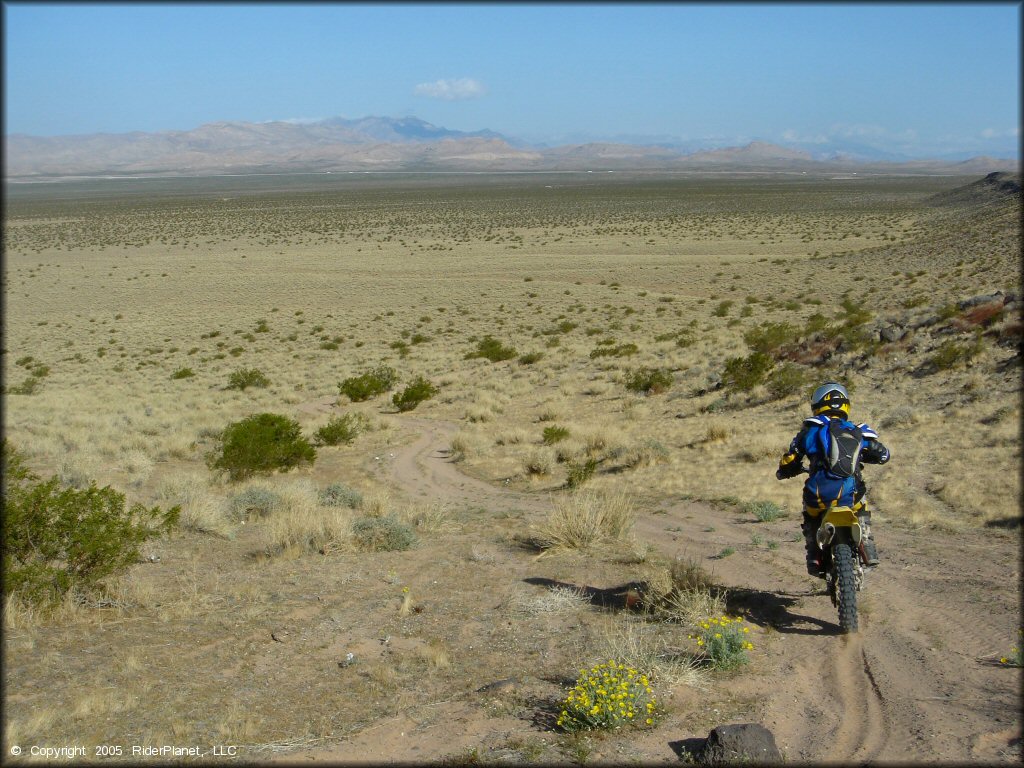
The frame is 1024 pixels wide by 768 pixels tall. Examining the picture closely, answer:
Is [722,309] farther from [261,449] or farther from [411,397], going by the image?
[261,449]

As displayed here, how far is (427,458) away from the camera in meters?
14.2

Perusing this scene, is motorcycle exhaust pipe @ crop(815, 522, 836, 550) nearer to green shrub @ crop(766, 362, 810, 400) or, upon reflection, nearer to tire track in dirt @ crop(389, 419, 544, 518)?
tire track in dirt @ crop(389, 419, 544, 518)

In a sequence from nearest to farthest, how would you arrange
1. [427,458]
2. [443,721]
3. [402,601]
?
[443,721], [402,601], [427,458]

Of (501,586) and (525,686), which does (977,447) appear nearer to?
(501,586)

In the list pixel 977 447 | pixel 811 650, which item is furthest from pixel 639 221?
pixel 811 650

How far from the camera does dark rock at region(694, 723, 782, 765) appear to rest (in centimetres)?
372

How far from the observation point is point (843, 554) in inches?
205

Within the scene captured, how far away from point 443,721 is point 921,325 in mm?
15595

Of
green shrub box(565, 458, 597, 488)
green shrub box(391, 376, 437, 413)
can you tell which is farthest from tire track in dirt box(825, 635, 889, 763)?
green shrub box(391, 376, 437, 413)

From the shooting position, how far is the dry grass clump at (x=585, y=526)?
7812 mm

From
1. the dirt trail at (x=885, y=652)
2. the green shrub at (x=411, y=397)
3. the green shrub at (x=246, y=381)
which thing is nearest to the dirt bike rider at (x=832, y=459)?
the dirt trail at (x=885, y=652)

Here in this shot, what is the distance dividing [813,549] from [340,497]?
6.55m

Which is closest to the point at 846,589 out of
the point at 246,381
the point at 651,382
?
the point at 651,382

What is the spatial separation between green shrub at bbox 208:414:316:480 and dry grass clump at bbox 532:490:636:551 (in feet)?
21.1
